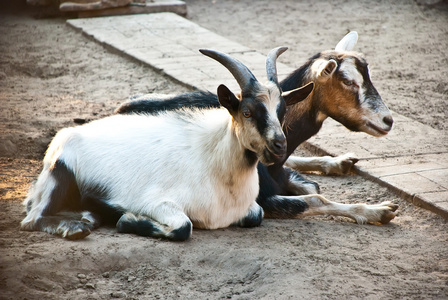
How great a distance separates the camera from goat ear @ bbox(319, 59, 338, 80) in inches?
209

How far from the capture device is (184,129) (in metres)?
4.99

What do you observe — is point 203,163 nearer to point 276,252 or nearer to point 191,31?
point 276,252

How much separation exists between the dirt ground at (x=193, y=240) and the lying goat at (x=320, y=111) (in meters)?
0.13

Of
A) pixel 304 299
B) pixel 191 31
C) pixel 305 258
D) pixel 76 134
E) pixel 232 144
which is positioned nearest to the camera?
pixel 304 299

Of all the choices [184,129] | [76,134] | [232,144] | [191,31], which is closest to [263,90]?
[232,144]

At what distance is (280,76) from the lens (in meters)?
8.48

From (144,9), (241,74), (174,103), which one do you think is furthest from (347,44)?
(144,9)

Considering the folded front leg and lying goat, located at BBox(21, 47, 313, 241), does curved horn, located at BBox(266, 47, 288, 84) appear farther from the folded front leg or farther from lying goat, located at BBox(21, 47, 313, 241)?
the folded front leg

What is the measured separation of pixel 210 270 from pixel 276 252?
1.63 ft

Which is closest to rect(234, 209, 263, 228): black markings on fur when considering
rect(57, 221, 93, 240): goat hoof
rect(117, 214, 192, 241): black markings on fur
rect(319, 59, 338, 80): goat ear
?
rect(117, 214, 192, 241): black markings on fur

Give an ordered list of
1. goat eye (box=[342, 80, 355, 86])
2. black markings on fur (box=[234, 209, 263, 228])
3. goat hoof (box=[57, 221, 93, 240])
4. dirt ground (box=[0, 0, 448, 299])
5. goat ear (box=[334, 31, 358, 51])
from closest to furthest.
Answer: dirt ground (box=[0, 0, 448, 299]), goat hoof (box=[57, 221, 93, 240]), black markings on fur (box=[234, 209, 263, 228]), goat eye (box=[342, 80, 355, 86]), goat ear (box=[334, 31, 358, 51])

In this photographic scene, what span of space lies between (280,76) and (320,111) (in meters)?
3.01

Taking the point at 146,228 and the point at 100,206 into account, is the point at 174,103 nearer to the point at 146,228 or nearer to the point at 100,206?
the point at 100,206

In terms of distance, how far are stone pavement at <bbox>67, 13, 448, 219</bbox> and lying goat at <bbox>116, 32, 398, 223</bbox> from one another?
64 centimetres
